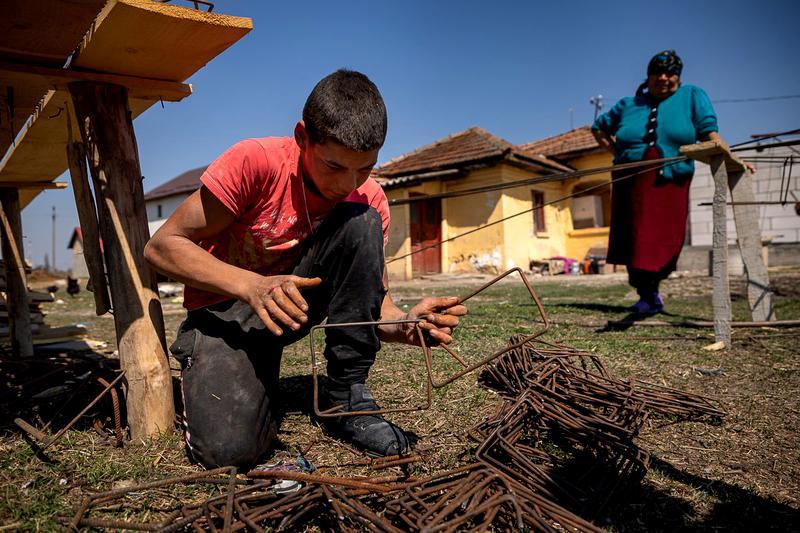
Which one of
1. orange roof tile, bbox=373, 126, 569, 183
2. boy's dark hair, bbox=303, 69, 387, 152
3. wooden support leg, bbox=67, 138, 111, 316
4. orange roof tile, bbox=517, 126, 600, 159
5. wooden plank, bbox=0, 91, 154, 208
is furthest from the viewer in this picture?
orange roof tile, bbox=517, 126, 600, 159

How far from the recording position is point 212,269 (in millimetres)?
1871

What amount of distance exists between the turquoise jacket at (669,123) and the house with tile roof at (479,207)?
1099 cm

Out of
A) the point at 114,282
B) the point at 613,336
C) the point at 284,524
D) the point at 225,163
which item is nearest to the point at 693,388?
the point at 613,336

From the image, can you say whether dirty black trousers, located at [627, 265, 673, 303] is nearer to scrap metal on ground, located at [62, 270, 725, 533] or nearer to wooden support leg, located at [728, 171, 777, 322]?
wooden support leg, located at [728, 171, 777, 322]

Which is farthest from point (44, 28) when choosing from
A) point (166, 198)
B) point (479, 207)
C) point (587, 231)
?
point (166, 198)

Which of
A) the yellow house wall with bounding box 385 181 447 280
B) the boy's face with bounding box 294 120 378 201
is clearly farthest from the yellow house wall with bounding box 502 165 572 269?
the boy's face with bounding box 294 120 378 201

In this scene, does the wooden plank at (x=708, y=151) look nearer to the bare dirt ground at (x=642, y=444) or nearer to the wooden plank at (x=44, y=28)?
the bare dirt ground at (x=642, y=444)

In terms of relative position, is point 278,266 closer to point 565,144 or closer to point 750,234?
point 750,234

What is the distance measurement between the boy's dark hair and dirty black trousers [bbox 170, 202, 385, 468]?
0.44 metres

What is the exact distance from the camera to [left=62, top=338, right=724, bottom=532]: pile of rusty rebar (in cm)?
146

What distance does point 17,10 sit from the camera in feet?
6.48

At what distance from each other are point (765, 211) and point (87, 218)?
17.7m

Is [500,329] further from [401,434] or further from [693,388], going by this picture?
[401,434]

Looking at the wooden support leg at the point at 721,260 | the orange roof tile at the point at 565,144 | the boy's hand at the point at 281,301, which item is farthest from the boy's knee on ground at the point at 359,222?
the orange roof tile at the point at 565,144
